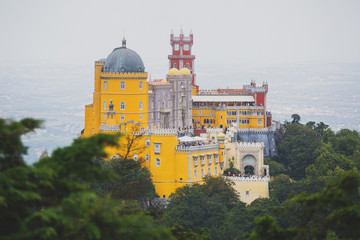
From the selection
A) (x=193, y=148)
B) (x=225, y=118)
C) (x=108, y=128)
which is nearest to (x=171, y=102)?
(x=225, y=118)

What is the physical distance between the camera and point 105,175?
2961 centimetres

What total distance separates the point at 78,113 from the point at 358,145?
195 ft

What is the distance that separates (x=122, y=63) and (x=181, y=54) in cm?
3519

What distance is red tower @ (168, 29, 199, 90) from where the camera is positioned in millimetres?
115569

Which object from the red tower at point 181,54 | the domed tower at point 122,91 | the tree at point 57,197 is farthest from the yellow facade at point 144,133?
the tree at point 57,197

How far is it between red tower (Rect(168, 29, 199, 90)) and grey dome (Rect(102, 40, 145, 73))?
31.8 m

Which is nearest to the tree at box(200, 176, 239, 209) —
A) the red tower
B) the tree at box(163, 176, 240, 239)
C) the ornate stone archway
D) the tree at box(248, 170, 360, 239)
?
the tree at box(163, 176, 240, 239)

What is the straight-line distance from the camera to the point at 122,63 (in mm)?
82062

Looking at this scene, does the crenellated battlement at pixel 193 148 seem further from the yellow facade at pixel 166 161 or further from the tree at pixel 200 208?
the tree at pixel 200 208

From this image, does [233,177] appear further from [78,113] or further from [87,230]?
[78,113]

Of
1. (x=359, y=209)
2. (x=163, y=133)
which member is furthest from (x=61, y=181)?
(x=163, y=133)

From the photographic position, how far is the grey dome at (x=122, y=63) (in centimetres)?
8206

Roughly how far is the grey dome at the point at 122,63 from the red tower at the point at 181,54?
31.8 m

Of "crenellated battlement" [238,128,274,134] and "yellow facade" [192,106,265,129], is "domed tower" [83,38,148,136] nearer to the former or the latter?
"crenellated battlement" [238,128,274,134]
